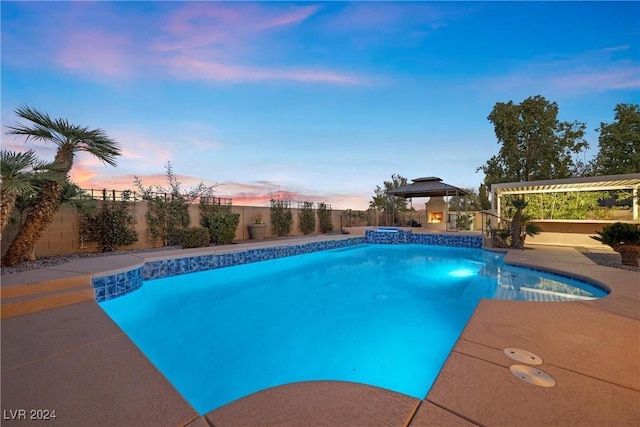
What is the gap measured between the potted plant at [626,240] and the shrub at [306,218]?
1164cm

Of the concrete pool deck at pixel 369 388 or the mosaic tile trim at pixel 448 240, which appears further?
the mosaic tile trim at pixel 448 240

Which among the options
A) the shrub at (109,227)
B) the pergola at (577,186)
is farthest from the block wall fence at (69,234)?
the pergola at (577,186)

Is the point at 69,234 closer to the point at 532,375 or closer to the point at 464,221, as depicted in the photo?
the point at 532,375

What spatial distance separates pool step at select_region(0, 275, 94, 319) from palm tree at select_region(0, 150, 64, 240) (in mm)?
1969

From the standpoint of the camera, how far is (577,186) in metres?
10.7

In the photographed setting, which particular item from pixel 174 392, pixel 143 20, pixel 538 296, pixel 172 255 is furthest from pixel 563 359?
pixel 143 20

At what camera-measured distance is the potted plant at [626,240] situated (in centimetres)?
584

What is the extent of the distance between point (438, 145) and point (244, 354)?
13.2m

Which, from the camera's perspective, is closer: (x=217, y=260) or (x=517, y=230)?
(x=217, y=260)

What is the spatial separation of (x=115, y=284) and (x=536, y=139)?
23.4m

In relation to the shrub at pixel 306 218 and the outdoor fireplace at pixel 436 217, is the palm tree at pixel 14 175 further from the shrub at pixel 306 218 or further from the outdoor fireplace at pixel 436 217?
the outdoor fireplace at pixel 436 217

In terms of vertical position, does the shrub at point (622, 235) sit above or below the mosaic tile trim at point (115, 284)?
above

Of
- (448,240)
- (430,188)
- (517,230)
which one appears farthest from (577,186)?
(430,188)

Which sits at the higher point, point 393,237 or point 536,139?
point 536,139
